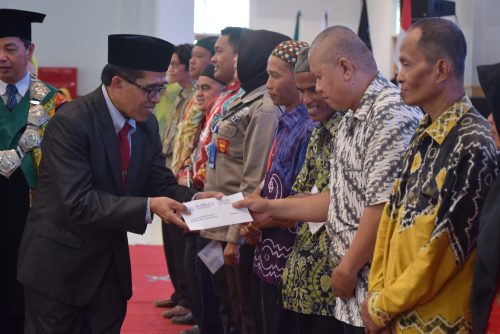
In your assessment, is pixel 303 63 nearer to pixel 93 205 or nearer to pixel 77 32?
pixel 93 205

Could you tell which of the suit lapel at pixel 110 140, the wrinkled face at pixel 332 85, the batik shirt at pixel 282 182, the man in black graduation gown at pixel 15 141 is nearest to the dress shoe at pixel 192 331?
the man in black graduation gown at pixel 15 141

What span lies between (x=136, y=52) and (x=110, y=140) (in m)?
0.34

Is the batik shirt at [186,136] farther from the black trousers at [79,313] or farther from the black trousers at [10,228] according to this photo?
the black trousers at [79,313]

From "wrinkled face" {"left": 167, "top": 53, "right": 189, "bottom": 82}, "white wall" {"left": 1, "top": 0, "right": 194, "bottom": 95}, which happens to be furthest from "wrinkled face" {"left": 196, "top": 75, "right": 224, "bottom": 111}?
"white wall" {"left": 1, "top": 0, "right": 194, "bottom": 95}

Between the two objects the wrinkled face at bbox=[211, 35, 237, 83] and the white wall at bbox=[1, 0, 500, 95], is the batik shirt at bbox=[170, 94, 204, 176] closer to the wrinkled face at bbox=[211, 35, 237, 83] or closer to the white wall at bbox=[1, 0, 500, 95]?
the wrinkled face at bbox=[211, 35, 237, 83]

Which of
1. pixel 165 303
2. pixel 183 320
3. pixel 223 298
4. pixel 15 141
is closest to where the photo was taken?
pixel 15 141

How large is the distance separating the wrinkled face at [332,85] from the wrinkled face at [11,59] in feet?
5.39

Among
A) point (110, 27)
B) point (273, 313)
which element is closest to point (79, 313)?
point (273, 313)

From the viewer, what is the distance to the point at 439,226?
7.50ft

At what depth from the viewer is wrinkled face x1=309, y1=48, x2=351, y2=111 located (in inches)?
113

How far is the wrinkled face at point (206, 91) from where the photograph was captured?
539cm

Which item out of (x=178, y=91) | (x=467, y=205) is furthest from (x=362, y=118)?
(x=178, y=91)

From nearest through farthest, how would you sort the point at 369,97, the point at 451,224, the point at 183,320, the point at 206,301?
the point at 451,224 < the point at 369,97 < the point at 206,301 < the point at 183,320

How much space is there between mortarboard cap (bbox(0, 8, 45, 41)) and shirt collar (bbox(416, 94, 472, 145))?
87.0 inches
